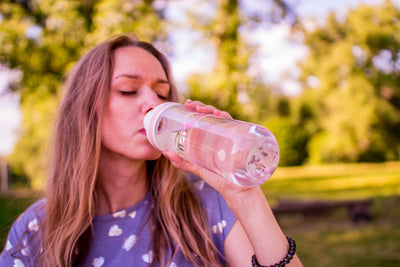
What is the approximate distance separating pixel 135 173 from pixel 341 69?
62.4ft

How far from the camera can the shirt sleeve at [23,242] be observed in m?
1.51

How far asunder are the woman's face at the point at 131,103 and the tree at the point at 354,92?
A: 15575 millimetres

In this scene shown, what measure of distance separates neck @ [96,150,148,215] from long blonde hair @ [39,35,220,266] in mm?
55

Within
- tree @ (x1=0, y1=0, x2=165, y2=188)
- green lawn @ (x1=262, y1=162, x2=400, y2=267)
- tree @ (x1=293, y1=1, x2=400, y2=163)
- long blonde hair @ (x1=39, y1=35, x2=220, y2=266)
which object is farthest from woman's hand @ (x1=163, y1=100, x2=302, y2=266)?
tree @ (x1=293, y1=1, x2=400, y2=163)

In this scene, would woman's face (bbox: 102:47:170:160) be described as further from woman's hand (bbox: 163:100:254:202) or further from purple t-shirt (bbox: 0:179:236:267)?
purple t-shirt (bbox: 0:179:236:267)

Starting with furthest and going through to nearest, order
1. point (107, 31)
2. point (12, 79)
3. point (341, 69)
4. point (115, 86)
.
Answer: point (341, 69) < point (12, 79) < point (107, 31) < point (115, 86)

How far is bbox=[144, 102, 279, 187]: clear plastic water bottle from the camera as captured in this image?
1.19m

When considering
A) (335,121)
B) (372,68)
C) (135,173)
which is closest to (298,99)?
(335,121)

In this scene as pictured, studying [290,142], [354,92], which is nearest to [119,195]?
[354,92]

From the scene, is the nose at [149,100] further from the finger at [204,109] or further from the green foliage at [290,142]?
the green foliage at [290,142]

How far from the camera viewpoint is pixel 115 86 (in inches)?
63.6

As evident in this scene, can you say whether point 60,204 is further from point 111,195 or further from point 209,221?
point 209,221

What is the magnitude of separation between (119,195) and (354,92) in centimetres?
1862

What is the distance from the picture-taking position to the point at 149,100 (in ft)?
5.13
